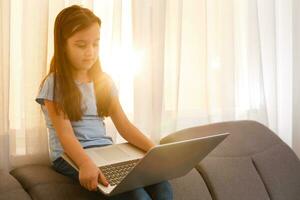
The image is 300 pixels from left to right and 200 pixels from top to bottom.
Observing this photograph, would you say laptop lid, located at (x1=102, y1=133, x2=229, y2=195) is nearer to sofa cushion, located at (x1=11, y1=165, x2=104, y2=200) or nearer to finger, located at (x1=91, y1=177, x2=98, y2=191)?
finger, located at (x1=91, y1=177, x2=98, y2=191)

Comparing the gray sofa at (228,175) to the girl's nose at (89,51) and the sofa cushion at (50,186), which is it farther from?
the girl's nose at (89,51)

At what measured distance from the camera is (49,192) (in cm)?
122

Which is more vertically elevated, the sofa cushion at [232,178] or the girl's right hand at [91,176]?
the girl's right hand at [91,176]

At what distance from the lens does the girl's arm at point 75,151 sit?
1.14 m

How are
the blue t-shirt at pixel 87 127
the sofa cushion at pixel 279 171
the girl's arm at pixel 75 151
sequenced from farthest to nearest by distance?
the sofa cushion at pixel 279 171 → the blue t-shirt at pixel 87 127 → the girl's arm at pixel 75 151

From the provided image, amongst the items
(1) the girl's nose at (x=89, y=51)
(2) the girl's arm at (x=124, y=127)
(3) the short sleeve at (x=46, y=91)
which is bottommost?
(2) the girl's arm at (x=124, y=127)

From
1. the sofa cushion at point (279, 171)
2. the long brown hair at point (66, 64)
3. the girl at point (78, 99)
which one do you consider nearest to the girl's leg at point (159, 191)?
the girl at point (78, 99)

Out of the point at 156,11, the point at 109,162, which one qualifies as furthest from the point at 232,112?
the point at 109,162

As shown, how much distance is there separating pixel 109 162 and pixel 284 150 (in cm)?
96

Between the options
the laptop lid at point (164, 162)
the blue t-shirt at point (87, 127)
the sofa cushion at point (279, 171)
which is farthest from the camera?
the sofa cushion at point (279, 171)

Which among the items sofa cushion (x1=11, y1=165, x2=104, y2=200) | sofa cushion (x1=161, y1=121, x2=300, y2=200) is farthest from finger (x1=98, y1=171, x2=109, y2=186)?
sofa cushion (x1=161, y1=121, x2=300, y2=200)

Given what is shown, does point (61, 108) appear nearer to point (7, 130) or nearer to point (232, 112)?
point (7, 130)

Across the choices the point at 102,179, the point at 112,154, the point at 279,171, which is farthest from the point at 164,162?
the point at 279,171

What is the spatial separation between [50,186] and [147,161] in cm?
40
